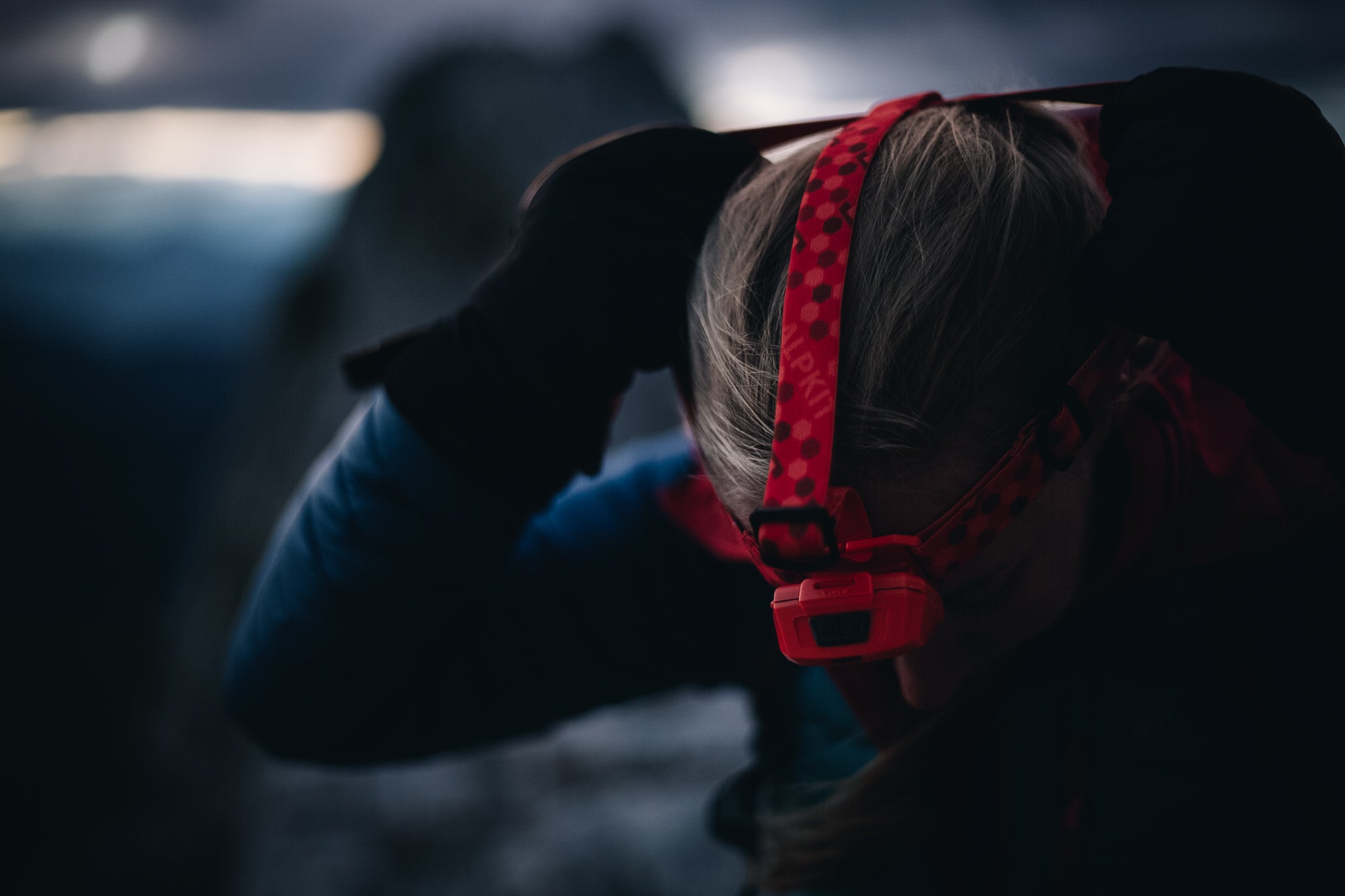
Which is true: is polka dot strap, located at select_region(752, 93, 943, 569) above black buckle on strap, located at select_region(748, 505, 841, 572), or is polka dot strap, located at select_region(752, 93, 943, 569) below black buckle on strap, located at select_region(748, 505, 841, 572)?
above

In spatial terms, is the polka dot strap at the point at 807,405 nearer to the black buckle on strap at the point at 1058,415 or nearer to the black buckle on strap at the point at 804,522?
the black buckle on strap at the point at 804,522

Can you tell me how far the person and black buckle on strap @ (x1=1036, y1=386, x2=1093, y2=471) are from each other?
2 centimetres

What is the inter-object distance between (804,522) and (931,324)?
172 mm

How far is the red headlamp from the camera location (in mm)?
521

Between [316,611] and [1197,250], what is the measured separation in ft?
2.93

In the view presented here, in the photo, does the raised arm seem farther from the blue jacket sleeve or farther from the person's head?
the person's head

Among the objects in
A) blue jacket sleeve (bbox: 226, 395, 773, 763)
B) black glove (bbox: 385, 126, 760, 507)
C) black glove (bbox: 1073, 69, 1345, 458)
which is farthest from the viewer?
blue jacket sleeve (bbox: 226, 395, 773, 763)

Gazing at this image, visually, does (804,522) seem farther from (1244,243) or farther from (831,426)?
(1244,243)

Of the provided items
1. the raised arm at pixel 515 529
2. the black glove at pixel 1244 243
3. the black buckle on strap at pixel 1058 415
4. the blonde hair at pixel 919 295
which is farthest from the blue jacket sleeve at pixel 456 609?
the black glove at pixel 1244 243

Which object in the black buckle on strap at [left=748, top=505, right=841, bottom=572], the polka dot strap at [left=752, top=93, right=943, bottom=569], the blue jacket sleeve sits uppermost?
the polka dot strap at [left=752, top=93, right=943, bottom=569]

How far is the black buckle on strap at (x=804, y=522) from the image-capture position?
509 mm

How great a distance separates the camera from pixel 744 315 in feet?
1.92

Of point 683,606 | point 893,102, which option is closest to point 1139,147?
point 893,102

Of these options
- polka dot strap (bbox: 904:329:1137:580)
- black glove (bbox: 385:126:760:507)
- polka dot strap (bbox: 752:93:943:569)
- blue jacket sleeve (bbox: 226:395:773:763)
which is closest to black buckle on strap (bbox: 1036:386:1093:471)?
polka dot strap (bbox: 904:329:1137:580)
